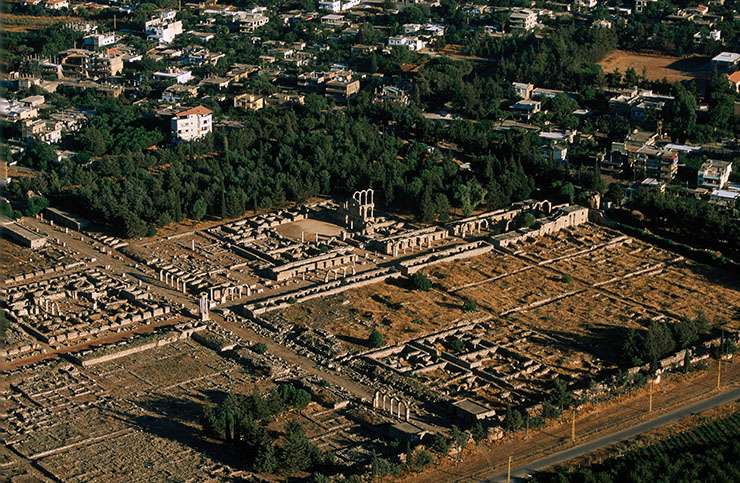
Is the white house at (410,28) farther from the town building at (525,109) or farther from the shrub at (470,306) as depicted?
the shrub at (470,306)

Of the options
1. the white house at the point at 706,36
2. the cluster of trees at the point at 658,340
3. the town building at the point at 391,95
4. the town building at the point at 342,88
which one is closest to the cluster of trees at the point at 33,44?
the town building at the point at 342,88

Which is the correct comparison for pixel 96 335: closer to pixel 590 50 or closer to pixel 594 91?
pixel 594 91

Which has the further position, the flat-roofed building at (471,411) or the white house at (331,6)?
the white house at (331,6)

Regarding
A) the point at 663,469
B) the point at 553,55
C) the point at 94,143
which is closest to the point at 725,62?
the point at 553,55

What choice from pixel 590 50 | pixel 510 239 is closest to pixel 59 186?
pixel 510 239

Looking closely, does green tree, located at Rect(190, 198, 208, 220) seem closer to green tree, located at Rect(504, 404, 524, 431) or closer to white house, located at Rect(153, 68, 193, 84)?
green tree, located at Rect(504, 404, 524, 431)

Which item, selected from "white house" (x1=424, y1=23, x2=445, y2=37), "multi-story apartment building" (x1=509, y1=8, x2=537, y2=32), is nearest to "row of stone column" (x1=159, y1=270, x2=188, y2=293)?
"white house" (x1=424, y1=23, x2=445, y2=37)

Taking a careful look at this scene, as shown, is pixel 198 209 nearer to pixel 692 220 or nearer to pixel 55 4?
pixel 692 220
